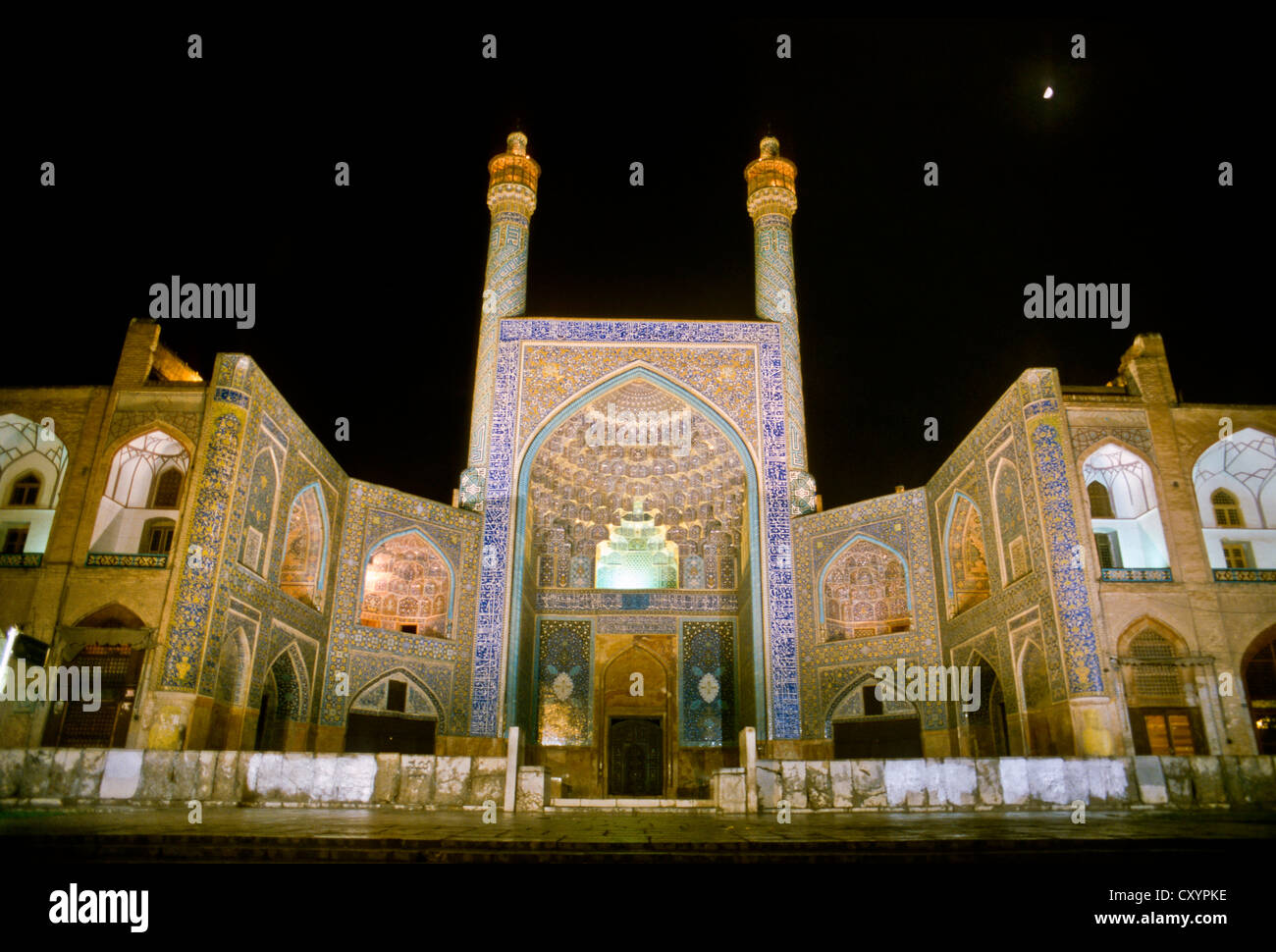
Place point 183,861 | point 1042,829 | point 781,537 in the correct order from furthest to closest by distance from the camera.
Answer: point 781,537, point 1042,829, point 183,861

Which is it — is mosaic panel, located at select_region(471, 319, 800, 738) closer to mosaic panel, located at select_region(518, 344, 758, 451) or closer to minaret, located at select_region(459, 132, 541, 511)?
mosaic panel, located at select_region(518, 344, 758, 451)

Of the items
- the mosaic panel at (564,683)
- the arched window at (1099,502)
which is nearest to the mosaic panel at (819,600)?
the arched window at (1099,502)

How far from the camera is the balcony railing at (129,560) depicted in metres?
10.9

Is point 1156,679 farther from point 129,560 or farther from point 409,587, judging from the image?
point 129,560

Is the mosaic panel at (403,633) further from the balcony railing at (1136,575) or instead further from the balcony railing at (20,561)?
the balcony railing at (1136,575)

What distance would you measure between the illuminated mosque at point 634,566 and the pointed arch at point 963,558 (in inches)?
1.8

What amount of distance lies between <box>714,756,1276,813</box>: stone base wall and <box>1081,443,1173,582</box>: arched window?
13.4ft

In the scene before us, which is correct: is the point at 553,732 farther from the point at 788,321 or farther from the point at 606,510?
the point at 788,321

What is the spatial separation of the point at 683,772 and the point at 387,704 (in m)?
6.04

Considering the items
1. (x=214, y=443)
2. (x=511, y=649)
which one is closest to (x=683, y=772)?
(x=511, y=649)

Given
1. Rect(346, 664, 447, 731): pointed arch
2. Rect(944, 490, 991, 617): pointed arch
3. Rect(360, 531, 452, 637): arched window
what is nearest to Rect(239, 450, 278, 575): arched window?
Rect(346, 664, 447, 731): pointed arch

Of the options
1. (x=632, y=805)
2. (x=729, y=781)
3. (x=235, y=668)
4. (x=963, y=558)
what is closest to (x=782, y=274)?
(x=963, y=558)

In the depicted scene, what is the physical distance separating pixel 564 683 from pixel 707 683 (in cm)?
295

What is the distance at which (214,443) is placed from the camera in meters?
11.3
